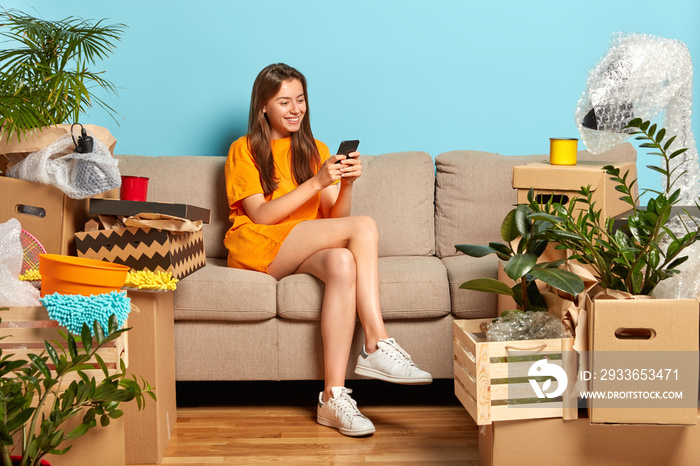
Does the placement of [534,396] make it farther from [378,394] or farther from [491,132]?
[491,132]

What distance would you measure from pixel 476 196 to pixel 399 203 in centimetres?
28

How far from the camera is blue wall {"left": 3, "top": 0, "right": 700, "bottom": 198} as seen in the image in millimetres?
2850

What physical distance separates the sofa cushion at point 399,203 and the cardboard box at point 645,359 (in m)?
1.13

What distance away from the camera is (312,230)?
219 centimetres

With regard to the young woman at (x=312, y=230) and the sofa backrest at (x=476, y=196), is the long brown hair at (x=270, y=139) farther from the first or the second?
the sofa backrest at (x=476, y=196)

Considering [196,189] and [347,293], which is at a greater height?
[196,189]

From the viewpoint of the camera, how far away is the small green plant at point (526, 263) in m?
1.50

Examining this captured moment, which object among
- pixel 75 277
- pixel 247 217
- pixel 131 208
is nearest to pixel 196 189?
pixel 247 217

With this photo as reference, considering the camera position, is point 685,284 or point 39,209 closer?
point 685,284

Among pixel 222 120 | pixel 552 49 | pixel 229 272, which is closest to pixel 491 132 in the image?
pixel 552 49

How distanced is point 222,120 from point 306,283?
1054mm

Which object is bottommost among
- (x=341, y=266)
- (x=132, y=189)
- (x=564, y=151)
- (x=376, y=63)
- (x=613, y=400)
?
(x=613, y=400)

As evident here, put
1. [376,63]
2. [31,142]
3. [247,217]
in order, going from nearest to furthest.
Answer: [31,142], [247,217], [376,63]

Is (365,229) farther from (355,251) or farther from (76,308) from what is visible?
(76,308)
